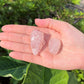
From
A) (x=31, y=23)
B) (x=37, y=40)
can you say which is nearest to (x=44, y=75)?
(x=37, y=40)

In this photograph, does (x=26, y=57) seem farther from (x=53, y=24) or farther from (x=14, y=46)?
(x=53, y=24)

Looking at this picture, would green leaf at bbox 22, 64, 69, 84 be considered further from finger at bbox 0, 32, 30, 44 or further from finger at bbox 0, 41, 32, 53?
finger at bbox 0, 32, 30, 44

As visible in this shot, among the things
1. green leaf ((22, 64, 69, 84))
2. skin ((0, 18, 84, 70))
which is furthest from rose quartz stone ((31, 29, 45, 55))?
green leaf ((22, 64, 69, 84))

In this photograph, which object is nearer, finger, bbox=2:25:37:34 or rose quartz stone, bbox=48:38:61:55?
rose quartz stone, bbox=48:38:61:55

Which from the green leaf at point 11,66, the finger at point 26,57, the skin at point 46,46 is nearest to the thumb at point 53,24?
the skin at point 46,46

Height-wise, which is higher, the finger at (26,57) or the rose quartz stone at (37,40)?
the rose quartz stone at (37,40)

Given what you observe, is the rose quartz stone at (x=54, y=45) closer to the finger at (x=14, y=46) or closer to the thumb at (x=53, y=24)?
the thumb at (x=53, y=24)

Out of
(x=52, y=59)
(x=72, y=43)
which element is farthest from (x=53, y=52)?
(x=72, y=43)
